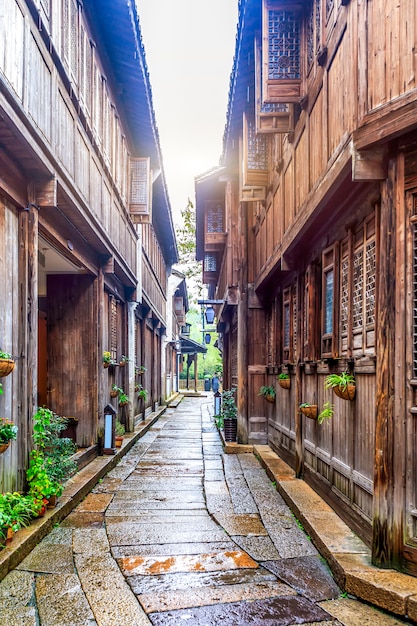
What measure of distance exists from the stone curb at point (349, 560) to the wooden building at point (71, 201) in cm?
304

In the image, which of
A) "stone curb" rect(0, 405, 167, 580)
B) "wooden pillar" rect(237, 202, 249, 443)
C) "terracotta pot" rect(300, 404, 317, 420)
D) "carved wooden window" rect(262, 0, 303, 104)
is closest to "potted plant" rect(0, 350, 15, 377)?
"stone curb" rect(0, 405, 167, 580)

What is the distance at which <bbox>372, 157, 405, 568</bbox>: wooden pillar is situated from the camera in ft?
12.8

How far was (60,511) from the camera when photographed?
224 inches

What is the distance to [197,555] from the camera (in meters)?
4.80

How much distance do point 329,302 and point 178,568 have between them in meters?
3.50

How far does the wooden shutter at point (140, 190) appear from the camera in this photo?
11.6 metres

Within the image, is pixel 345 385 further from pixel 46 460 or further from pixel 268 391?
pixel 268 391

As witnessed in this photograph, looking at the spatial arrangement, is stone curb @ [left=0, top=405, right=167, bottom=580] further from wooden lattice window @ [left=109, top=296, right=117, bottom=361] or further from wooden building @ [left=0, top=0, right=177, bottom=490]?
wooden lattice window @ [left=109, top=296, right=117, bottom=361]

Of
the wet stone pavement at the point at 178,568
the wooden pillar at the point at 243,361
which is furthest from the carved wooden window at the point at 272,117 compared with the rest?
the wet stone pavement at the point at 178,568

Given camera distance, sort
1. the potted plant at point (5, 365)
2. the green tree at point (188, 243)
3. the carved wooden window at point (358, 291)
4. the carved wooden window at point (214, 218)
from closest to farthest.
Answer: the potted plant at point (5, 365)
the carved wooden window at point (358, 291)
the carved wooden window at point (214, 218)
the green tree at point (188, 243)

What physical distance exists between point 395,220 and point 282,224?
412 centimetres

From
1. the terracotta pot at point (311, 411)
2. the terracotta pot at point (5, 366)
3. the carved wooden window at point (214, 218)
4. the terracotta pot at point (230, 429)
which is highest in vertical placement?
the carved wooden window at point (214, 218)

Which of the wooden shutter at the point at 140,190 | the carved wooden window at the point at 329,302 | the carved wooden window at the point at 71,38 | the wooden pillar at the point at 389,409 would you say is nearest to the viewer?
the wooden pillar at the point at 389,409

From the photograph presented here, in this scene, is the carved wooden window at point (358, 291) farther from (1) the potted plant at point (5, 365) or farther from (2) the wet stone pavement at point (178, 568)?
(1) the potted plant at point (5, 365)
